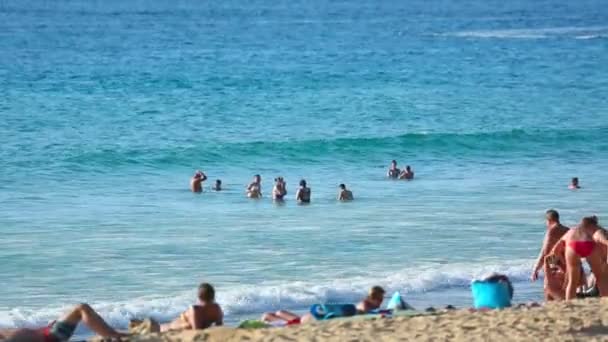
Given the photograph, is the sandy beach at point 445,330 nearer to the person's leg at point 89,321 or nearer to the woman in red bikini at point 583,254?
the person's leg at point 89,321

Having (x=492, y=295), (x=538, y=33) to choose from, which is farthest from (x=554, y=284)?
(x=538, y=33)

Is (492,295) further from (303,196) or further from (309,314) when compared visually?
(303,196)

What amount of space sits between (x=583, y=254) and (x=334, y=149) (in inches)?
669

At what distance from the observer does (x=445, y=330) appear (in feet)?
36.6

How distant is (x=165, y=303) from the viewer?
48.5 feet

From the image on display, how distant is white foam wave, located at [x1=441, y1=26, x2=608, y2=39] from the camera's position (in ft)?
246

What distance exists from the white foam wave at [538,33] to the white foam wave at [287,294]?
190 ft

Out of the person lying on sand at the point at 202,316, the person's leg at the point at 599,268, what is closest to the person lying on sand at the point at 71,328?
the person lying on sand at the point at 202,316

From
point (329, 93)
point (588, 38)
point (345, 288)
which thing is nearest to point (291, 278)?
point (345, 288)

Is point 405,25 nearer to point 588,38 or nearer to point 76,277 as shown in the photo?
point 588,38

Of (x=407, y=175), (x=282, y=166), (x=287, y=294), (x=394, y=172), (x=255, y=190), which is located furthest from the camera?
(x=282, y=166)

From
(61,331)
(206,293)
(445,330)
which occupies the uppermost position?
(206,293)

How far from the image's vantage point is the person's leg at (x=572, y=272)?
1339cm

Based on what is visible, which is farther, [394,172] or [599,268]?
[394,172]
